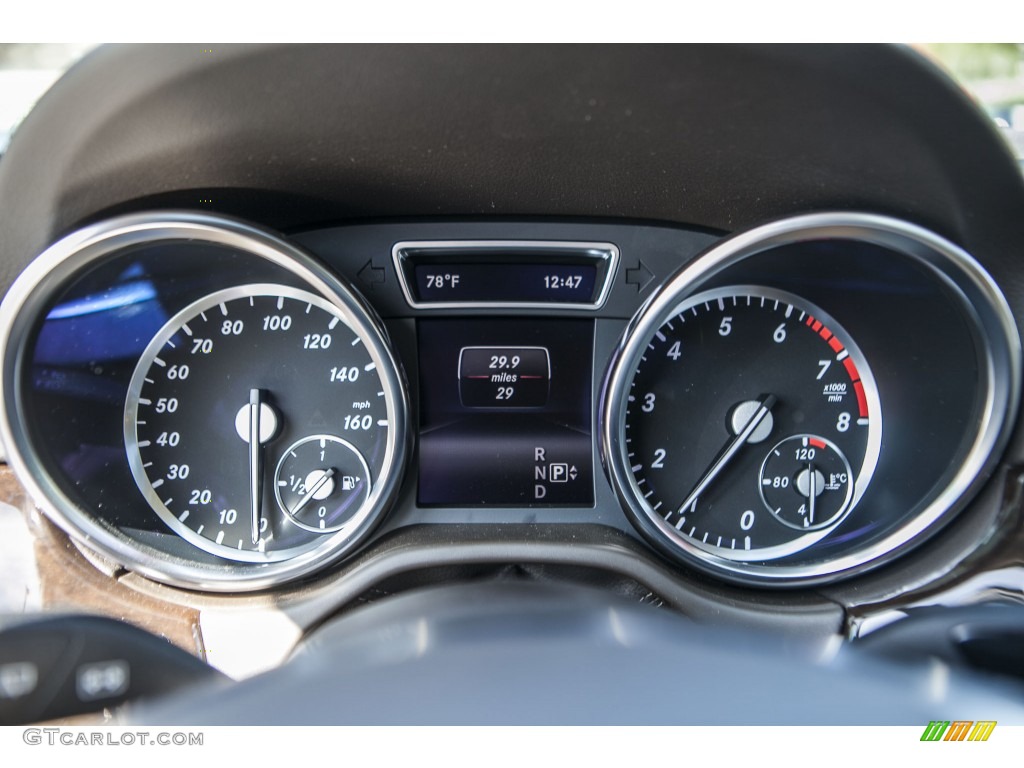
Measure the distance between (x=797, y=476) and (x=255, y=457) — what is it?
4.41ft

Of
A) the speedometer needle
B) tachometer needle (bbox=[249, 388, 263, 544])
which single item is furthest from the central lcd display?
tachometer needle (bbox=[249, 388, 263, 544])

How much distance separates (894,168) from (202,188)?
61.3 inches

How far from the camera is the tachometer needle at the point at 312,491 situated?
2.16 m

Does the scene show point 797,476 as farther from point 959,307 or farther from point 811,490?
point 959,307

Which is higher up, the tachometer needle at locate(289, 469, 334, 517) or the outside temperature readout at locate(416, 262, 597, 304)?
the outside temperature readout at locate(416, 262, 597, 304)

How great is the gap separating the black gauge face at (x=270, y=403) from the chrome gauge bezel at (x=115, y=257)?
0.21 feet

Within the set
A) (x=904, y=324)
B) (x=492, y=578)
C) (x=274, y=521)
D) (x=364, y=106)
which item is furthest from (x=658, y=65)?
(x=274, y=521)

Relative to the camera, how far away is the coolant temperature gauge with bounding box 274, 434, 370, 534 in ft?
7.18

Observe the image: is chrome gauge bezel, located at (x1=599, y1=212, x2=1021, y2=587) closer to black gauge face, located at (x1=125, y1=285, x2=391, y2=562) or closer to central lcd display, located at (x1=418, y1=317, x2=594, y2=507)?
central lcd display, located at (x1=418, y1=317, x2=594, y2=507)

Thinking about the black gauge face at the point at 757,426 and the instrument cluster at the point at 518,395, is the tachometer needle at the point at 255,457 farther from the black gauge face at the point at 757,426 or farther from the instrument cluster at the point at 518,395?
the black gauge face at the point at 757,426

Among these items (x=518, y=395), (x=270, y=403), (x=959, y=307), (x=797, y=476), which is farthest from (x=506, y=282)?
(x=959, y=307)

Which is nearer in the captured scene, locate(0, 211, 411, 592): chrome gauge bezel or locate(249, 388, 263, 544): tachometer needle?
locate(0, 211, 411, 592): chrome gauge bezel

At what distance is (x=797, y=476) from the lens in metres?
2.23

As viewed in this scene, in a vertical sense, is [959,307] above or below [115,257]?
below
